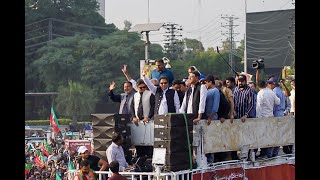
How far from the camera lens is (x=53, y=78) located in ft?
243

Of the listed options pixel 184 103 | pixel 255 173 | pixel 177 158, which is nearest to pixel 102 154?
pixel 184 103

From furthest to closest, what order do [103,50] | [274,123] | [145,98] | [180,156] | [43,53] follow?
[43,53] → [103,50] → [274,123] → [145,98] → [180,156]

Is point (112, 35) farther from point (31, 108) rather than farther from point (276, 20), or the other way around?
point (276, 20)

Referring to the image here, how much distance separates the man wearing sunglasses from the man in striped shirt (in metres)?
1.32

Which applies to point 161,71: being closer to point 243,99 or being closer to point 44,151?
point 243,99

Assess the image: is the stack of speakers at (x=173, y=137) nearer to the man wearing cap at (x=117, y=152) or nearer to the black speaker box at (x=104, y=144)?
the man wearing cap at (x=117, y=152)

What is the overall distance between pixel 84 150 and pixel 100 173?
416 millimetres

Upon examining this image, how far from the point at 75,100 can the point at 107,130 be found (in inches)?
2425

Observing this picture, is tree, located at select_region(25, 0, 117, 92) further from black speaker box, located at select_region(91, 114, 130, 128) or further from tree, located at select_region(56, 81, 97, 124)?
black speaker box, located at select_region(91, 114, 130, 128)

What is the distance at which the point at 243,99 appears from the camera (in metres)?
11.5

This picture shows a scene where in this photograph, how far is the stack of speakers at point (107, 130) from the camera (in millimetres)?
10328

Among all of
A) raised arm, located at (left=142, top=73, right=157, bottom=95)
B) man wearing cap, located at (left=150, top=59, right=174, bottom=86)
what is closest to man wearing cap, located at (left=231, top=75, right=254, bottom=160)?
man wearing cap, located at (left=150, top=59, right=174, bottom=86)
